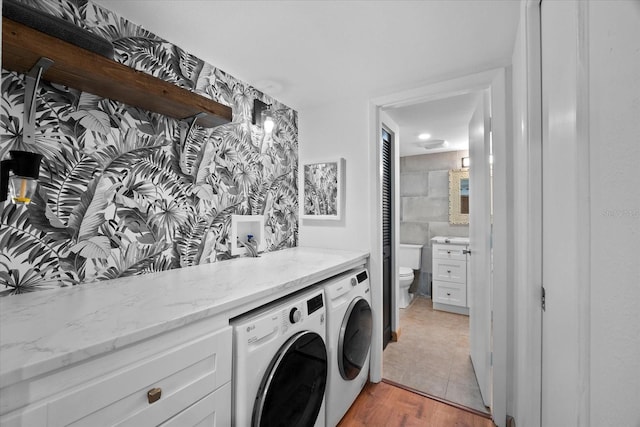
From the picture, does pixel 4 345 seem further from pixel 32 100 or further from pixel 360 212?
pixel 360 212

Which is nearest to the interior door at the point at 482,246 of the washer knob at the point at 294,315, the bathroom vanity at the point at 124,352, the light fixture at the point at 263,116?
the washer knob at the point at 294,315

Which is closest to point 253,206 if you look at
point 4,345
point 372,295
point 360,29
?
point 372,295

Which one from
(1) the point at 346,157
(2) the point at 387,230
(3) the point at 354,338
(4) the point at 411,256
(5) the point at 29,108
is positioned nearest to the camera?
(5) the point at 29,108

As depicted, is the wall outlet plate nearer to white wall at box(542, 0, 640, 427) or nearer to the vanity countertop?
white wall at box(542, 0, 640, 427)

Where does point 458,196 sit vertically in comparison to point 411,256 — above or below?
above

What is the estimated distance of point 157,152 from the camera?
1485mm

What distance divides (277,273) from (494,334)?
1.47 meters

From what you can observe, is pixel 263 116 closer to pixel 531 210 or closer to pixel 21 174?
pixel 21 174

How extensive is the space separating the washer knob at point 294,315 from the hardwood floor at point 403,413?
3.14ft

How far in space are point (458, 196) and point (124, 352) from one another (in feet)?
14.1

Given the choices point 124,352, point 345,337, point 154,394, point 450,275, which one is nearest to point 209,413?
point 154,394

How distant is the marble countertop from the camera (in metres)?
0.64

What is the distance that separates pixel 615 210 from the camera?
47 centimetres

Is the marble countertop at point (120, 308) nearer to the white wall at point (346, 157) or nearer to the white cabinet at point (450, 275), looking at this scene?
the white wall at point (346, 157)
